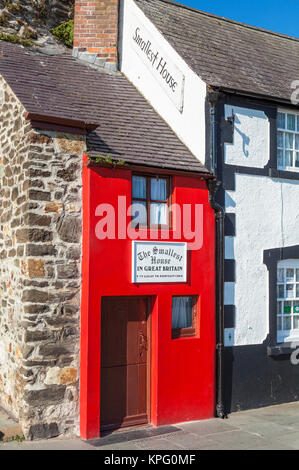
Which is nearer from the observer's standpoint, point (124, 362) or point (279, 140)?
point (124, 362)

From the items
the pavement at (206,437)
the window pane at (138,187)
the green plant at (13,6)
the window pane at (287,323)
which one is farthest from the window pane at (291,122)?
the green plant at (13,6)

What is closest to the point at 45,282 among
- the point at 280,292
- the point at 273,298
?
the point at 273,298

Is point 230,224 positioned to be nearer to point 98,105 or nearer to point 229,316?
point 229,316

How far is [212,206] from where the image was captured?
30.9 ft

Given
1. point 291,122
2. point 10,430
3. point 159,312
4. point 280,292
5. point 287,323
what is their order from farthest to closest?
point 291,122, point 287,323, point 280,292, point 159,312, point 10,430

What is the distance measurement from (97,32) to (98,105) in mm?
3517

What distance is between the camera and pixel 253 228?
9898 mm

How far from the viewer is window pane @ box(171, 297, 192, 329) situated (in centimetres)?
907

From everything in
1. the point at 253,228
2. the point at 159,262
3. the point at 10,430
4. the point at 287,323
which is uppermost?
the point at 253,228

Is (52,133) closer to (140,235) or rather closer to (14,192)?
(14,192)

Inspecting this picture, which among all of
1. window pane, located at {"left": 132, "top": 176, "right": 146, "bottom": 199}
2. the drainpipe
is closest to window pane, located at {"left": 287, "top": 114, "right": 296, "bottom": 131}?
the drainpipe

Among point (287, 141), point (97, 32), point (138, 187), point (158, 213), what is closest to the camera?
point (138, 187)

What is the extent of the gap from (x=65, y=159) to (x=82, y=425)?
13.4ft
